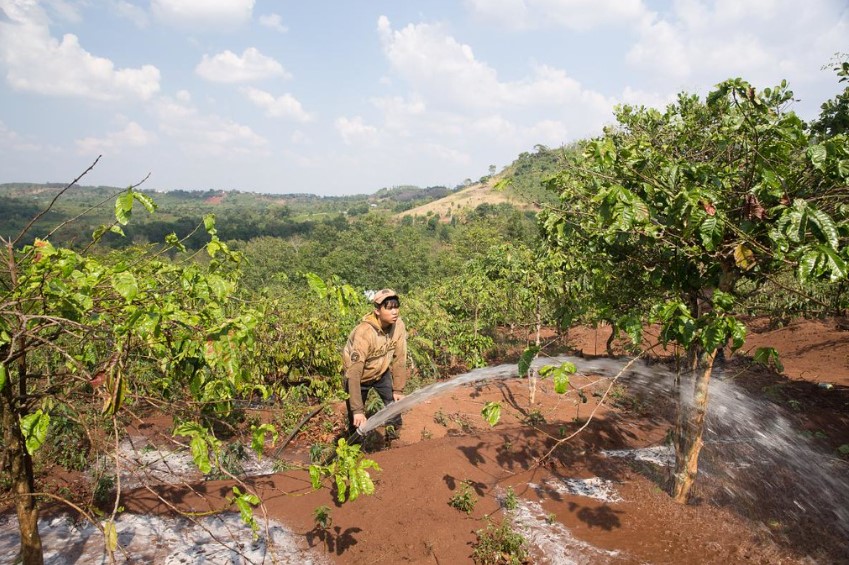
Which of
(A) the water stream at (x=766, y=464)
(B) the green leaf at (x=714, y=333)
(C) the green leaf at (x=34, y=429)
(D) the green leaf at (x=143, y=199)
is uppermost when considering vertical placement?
(D) the green leaf at (x=143, y=199)

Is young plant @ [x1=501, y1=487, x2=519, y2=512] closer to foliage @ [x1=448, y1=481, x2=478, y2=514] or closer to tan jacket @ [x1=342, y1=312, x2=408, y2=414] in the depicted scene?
foliage @ [x1=448, y1=481, x2=478, y2=514]

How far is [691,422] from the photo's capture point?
3688 millimetres

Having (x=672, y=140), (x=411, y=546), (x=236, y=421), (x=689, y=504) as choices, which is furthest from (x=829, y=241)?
(x=236, y=421)

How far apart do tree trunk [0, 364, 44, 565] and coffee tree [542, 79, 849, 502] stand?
2.92 meters

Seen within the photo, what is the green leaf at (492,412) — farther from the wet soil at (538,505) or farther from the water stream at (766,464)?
the water stream at (766,464)

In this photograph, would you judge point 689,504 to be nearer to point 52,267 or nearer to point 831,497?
point 831,497

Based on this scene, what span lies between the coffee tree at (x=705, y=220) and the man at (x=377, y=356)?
5.68 ft

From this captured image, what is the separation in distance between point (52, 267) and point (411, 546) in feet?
9.25

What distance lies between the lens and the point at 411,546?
139 inches

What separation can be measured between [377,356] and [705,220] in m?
3.08

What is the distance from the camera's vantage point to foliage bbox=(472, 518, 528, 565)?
11.0ft

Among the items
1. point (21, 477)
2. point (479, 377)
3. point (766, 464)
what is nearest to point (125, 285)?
point (21, 477)

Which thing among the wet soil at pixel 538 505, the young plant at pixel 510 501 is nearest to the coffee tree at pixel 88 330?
the wet soil at pixel 538 505

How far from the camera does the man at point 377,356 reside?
442cm
